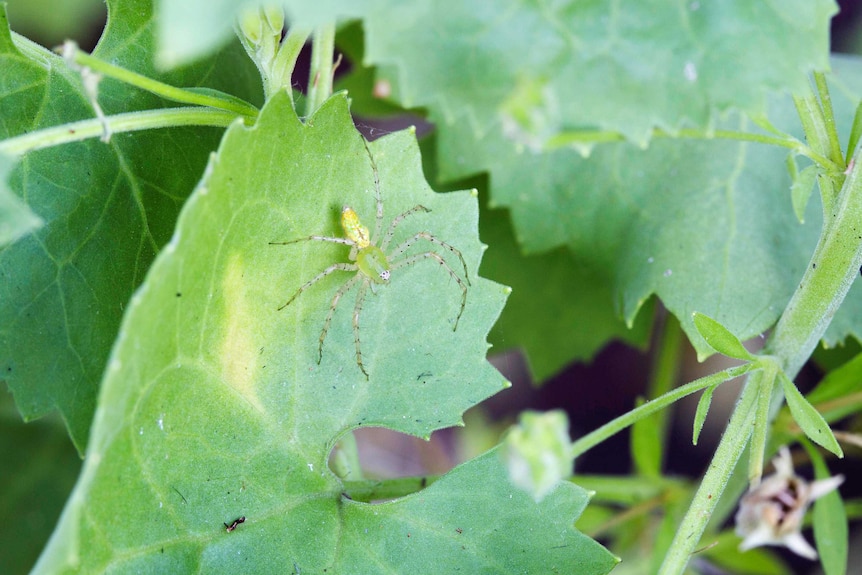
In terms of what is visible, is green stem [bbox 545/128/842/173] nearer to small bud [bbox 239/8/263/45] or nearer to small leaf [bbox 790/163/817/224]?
small leaf [bbox 790/163/817/224]

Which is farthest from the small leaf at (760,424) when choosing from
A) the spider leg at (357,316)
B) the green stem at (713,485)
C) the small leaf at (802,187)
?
the spider leg at (357,316)

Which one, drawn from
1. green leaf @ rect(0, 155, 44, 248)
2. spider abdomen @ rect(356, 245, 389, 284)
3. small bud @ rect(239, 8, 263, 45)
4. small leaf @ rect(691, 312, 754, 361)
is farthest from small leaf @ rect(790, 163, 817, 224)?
green leaf @ rect(0, 155, 44, 248)

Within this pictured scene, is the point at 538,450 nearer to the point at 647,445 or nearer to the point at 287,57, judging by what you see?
the point at 287,57

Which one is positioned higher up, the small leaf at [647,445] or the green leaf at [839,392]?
the green leaf at [839,392]

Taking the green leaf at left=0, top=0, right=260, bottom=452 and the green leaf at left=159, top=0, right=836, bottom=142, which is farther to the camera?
the green leaf at left=0, top=0, right=260, bottom=452

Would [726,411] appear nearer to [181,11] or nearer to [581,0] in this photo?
[581,0]

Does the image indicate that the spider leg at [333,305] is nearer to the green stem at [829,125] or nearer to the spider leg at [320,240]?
the spider leg at [320,240]

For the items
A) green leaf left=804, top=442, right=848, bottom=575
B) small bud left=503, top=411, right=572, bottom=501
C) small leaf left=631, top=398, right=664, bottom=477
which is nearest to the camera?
small bud left=503, top=411, right=572, bottom=501
